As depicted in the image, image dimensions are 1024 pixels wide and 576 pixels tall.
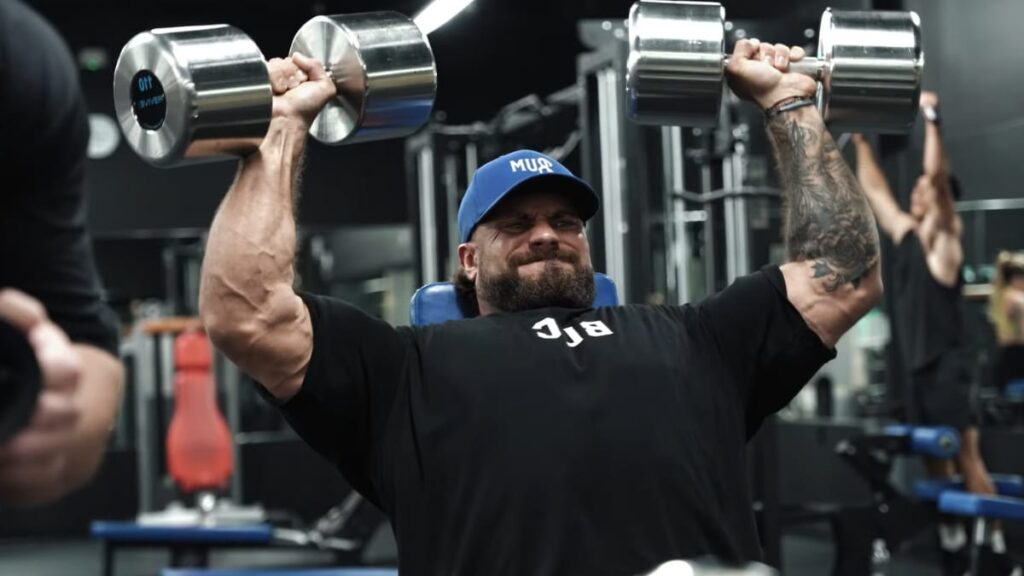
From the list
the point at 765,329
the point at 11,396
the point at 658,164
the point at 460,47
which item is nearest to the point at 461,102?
the point at 460,47

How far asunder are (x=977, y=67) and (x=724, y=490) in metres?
4.98

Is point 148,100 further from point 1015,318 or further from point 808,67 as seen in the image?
point 1015,318

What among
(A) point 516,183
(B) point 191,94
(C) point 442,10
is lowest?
(A) point 516,183

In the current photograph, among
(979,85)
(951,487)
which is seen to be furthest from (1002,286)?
(951,487)

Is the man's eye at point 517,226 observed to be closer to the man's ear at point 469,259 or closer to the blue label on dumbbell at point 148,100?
the man's ear at point 469,259

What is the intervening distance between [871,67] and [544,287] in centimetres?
65

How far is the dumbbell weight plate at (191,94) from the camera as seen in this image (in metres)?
1.79

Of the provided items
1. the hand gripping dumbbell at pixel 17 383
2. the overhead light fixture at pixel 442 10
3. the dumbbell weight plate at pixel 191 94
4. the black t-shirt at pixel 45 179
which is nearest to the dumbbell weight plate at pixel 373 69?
the dumbbell weight plate at pixel 191 94

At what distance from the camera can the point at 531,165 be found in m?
2.38

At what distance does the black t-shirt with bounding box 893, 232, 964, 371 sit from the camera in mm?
5457

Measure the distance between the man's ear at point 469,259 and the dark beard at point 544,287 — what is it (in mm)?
117

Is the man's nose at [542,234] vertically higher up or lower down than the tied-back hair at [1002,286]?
higher up

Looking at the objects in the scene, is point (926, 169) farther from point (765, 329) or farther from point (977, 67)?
point (765, 329)

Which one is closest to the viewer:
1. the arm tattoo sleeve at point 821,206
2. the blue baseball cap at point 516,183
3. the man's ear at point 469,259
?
the arm tattoo sleeve at point 821,206
